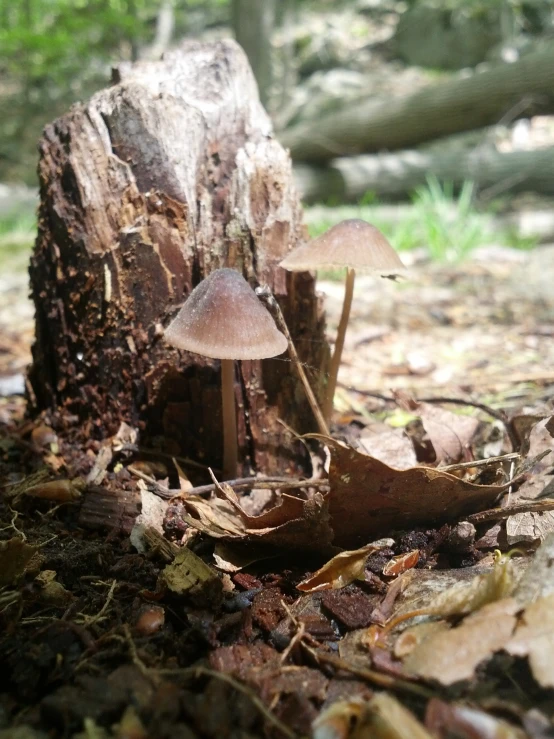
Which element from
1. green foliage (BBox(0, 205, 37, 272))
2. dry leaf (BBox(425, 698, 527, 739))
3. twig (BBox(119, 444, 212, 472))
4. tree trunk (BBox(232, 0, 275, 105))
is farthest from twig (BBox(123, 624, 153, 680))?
tree trunk (BBox(232, 0, 275, 105))

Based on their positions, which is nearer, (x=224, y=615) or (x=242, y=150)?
(x=224, y=615)

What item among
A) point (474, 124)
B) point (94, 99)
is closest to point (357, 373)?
point (94, 99)

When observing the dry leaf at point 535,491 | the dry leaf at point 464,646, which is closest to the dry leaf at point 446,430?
the dry leaf at point 535,491

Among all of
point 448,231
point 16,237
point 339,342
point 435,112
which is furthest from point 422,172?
point 339,342

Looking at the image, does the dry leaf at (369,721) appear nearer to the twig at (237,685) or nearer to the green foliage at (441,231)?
the twig at (237,685)

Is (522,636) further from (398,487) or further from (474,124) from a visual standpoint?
(474,124)

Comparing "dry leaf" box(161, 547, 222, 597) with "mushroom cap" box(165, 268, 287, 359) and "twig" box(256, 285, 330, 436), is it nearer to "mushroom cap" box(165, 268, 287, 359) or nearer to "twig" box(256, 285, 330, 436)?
"mushroom cap" box(165, 268, 287, 359)

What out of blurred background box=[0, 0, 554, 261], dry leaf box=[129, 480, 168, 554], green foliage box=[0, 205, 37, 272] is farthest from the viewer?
blurred background box=[0, 0, 554, 261]
